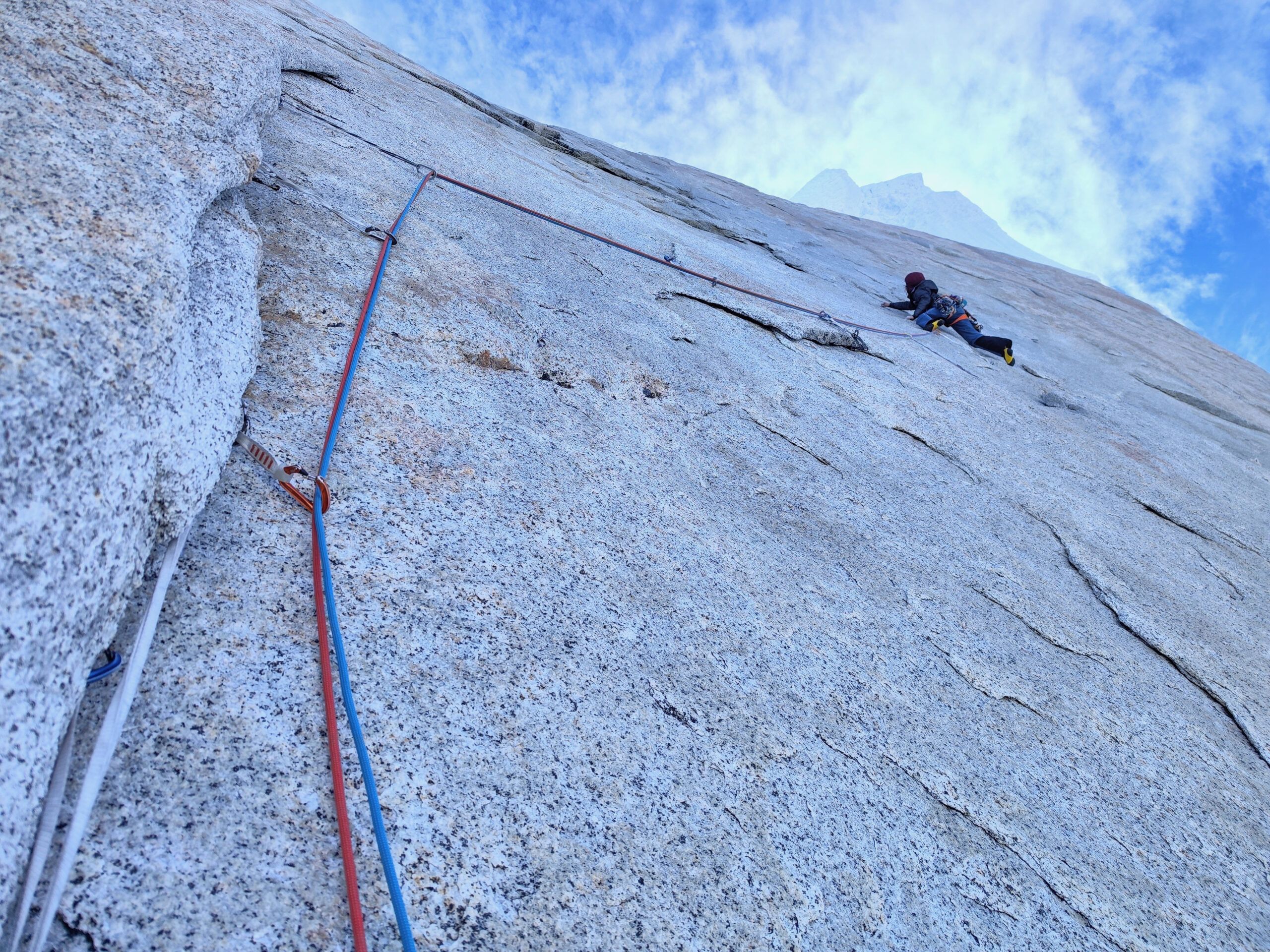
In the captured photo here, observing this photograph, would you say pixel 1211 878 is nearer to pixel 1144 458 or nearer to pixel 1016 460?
pixel 1016 460

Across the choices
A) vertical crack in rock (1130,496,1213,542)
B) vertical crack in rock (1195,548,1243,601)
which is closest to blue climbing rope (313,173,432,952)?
vertical crack in rock (1195,548,1243,601)

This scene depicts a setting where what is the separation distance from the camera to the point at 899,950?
1185 mm

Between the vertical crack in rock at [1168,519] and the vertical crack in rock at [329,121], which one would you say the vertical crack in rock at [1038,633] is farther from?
the vertical crack in rock at [329,121]

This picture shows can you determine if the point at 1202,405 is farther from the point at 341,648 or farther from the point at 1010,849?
the point at 341,648

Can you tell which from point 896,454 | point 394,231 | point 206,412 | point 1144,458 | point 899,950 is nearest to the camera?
point 899,950

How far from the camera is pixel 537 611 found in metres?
1.48

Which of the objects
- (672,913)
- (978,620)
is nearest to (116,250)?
(672,913)

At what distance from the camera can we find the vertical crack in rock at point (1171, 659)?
2203 mm

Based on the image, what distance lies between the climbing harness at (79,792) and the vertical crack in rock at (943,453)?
121 inches

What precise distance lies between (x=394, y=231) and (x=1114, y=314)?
38.7ft

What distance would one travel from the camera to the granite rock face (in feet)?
3.06

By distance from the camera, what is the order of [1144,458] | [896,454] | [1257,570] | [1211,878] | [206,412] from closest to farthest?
[206,412] < [1211,878] < [896,454] < [1257,570] < [1144,458]

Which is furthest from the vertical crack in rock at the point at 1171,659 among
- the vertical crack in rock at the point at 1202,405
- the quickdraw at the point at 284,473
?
the vertical crack in rock at the point at 1202,405

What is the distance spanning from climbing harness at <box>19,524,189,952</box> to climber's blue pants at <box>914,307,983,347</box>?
6.17 metres
